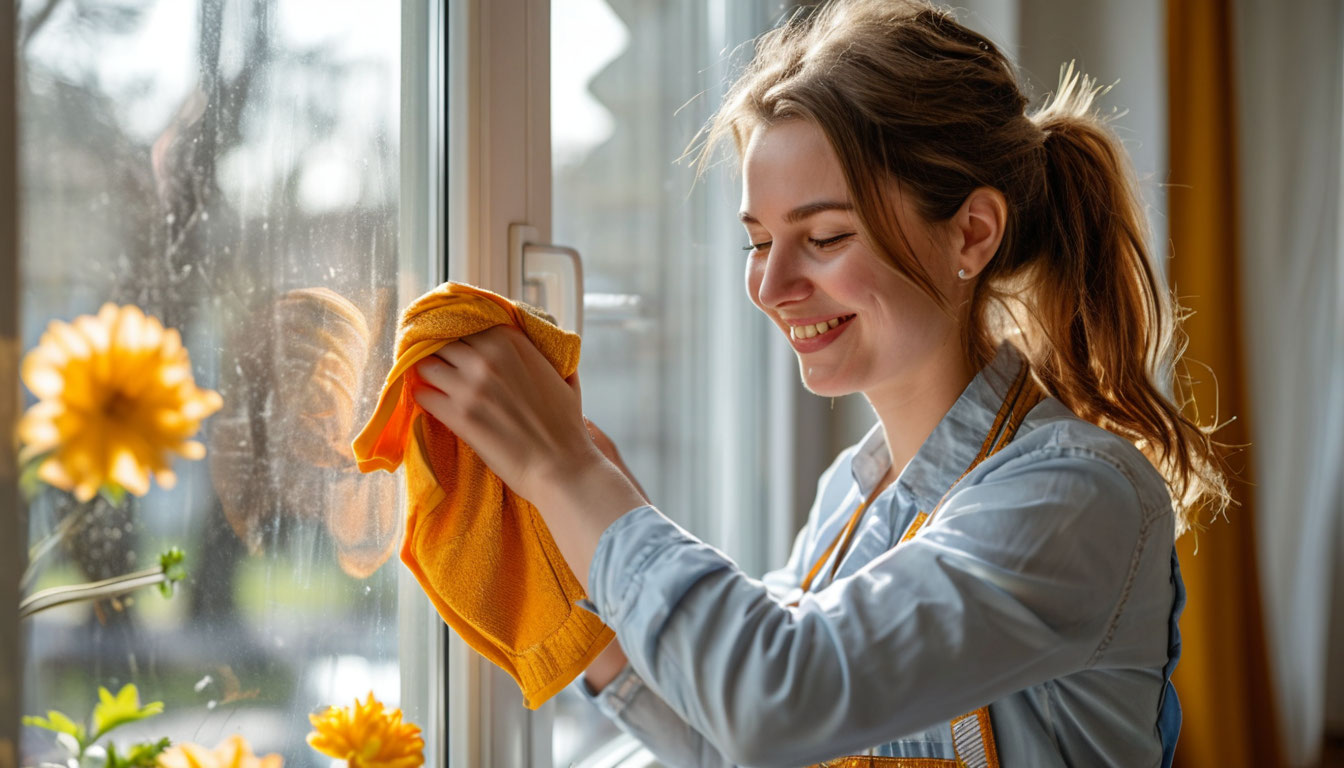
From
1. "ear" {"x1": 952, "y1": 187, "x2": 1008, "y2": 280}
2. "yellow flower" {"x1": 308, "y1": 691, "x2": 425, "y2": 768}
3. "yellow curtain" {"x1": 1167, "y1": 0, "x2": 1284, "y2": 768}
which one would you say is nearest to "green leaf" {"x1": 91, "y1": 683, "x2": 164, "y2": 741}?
"yellow flower" {"x1": 308, "y1": 691, "x2": 425, "y2": 768}

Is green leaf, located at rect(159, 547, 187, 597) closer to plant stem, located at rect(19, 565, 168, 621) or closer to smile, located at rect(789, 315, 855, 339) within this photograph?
plant stem, located at rect(19, 565, 168, 621)

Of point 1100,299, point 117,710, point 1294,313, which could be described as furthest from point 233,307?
point 1294,313

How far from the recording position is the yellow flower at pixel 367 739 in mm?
692

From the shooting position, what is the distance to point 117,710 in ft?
2.00

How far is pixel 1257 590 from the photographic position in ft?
6.55

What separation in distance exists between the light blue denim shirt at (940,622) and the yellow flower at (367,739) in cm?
16

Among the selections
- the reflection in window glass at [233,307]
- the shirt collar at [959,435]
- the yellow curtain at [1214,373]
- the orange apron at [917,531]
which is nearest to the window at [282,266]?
the reflection in window glass at [233,307]

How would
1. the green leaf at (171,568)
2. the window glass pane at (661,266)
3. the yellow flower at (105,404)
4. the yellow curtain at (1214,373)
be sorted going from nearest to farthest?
1. the yellow flower at (105,404)
2. the green leaf at (171,568)
3. the window glass pane at (661,266)
4. the yellow curtain at (1214,373)

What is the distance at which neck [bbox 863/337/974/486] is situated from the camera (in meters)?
1.05

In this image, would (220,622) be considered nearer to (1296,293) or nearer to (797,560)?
(797,560)

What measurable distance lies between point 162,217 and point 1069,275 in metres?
0.82

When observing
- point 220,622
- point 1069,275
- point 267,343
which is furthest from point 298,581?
point 1069,275

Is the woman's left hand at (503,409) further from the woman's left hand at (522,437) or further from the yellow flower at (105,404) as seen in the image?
the yellow flower at (105,404)

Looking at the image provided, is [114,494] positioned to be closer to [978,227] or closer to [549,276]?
[549,276]
